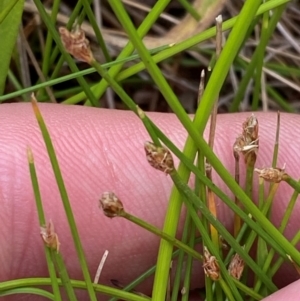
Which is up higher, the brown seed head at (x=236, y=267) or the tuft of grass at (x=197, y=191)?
the tuft of grass at (x=197, y=191)

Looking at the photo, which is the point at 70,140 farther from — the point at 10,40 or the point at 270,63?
the point at 270,63

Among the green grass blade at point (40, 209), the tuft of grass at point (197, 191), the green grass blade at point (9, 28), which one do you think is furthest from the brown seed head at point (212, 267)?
the green grass blade at point (9, 28)

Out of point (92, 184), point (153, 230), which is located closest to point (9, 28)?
point (92, 184)

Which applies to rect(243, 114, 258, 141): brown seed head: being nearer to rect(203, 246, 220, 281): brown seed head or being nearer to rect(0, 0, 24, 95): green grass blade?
rect(203, 246, 220, 281): brown seed head

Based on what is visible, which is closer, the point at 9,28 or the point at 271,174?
the point at 271,174

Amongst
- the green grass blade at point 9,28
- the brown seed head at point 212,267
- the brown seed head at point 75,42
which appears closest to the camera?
the brown seed head at point 75,42

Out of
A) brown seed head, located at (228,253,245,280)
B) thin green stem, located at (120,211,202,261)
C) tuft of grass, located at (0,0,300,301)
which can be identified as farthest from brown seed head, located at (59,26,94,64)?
brown seed head, located at (228,253,245,280)

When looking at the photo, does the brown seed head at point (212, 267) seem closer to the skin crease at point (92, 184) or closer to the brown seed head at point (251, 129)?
the brown seed head at point (251, 129)

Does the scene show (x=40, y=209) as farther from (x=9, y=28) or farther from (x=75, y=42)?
(x=9, y=28)

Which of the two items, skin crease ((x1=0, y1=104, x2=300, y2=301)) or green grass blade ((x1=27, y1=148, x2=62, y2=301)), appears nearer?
green grass blade ((x1=27, y1=148, x2=62, y2=301))
